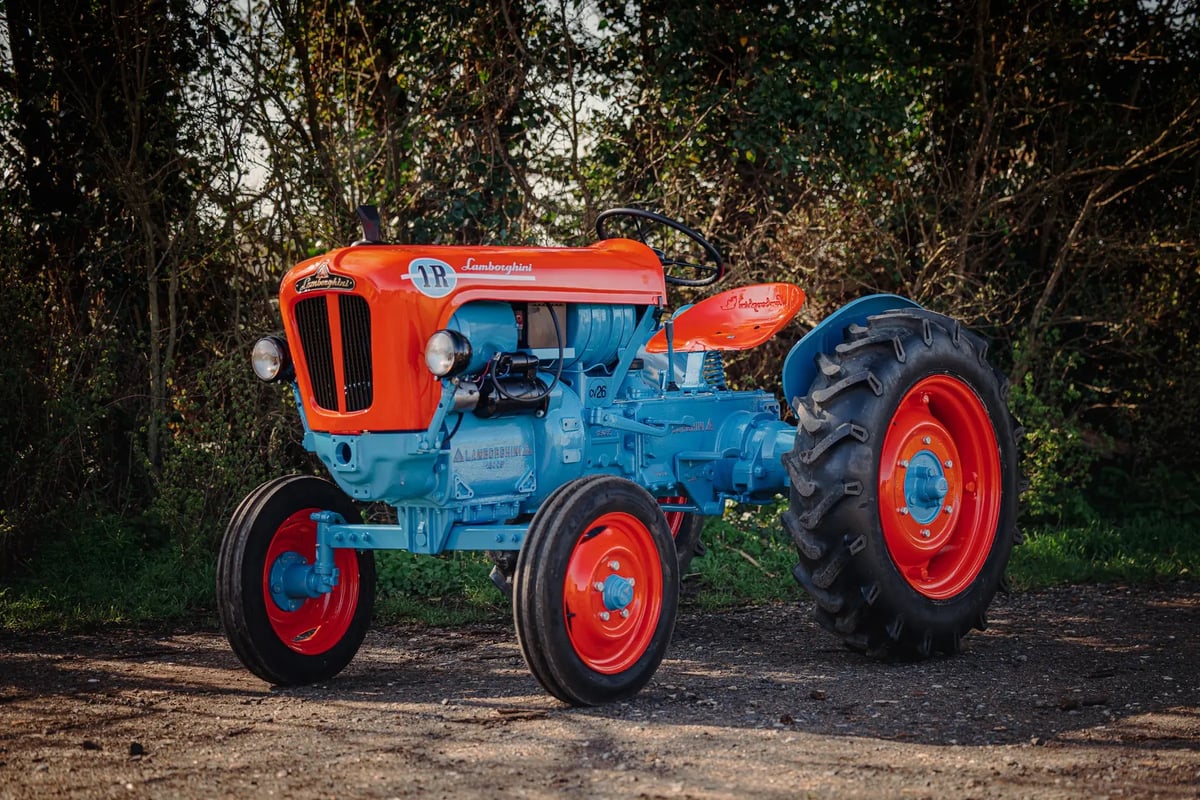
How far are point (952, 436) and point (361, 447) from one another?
8.17 feet

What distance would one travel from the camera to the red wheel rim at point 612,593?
4.20m

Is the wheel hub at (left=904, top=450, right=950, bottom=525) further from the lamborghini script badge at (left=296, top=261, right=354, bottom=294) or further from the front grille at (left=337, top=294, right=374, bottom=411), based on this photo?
the lamborghini script badge at (left=296, top=261, right=354, bottom=294)

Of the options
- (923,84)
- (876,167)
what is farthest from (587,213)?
(923,84)

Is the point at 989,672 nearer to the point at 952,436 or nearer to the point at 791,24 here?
the point at 952,436

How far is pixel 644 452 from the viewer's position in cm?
520

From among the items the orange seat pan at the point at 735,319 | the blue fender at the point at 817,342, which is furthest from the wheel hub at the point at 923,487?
the orange seat pan at the point at 735,319

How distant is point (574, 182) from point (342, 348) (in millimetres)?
4224

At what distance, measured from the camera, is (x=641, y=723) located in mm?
4008

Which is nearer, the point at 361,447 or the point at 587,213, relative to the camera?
the point at 361,447

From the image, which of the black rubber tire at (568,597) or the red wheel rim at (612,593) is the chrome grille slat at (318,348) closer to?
the black rubber tire at (568,597)

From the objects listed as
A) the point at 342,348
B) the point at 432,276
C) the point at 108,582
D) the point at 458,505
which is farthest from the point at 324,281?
the point at 108,582

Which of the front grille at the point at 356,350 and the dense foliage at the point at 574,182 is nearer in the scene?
the front grille at the point at 356,350

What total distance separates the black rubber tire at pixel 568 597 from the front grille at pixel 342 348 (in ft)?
2.61

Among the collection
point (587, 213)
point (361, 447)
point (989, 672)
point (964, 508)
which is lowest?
point (989, 672)
